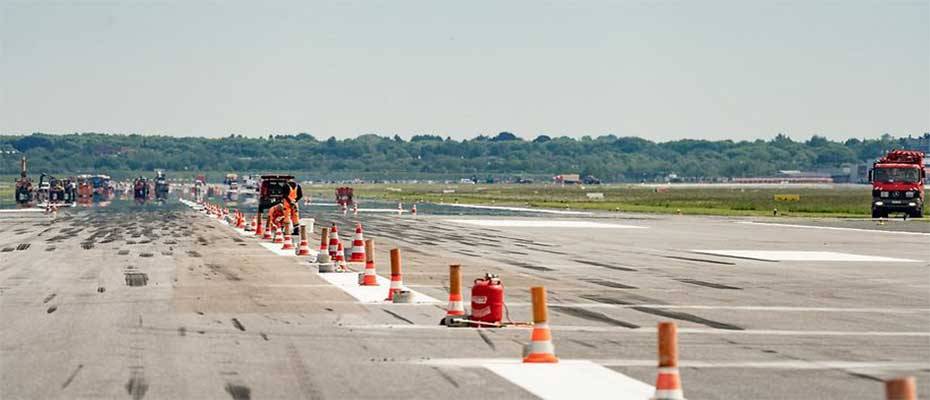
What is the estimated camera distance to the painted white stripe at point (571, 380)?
12.8 m

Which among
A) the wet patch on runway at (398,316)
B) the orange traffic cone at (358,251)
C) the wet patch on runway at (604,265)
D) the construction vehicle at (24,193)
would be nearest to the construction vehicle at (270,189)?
the wet patch on runway at (604,265)

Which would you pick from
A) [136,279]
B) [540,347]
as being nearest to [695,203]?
[136,279]

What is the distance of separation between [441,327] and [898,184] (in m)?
56.6

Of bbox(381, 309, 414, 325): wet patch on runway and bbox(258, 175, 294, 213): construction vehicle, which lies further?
bbox(258, 175, 294, 213): construction vehicle

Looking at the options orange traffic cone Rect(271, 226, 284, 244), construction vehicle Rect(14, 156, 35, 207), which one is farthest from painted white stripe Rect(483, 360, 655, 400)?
construction vehicle Rect(14, 156, 35, 207)

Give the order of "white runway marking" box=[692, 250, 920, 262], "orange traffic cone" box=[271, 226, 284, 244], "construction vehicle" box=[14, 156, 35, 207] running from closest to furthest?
"white runway marking" box=[692, 250, 920, 262], "orange traffic cone" box=[271, 226, 284, 244], "construction vehicle" box=[14, 156, 35, 207]

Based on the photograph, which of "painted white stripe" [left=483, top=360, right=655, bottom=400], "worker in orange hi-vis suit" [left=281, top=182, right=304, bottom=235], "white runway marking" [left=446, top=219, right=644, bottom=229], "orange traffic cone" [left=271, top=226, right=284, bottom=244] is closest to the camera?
"painted white stripe" [left=483, top=360, right=655, bottom=400]

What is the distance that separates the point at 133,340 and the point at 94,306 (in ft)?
15.9

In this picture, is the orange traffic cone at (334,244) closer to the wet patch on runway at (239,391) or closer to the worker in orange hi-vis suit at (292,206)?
the worker in orange hi-vis suit at (292,206)

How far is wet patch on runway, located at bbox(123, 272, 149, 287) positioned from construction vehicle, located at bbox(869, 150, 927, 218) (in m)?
49.4

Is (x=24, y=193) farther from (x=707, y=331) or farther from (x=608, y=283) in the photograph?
(x=707, y=331)

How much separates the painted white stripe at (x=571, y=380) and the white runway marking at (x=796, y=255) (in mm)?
23433

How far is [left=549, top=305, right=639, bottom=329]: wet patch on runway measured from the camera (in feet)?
62.8

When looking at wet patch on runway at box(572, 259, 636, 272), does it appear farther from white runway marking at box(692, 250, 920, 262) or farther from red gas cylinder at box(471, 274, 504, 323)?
red gas cylinder at box(471, 274, 504, 323)
